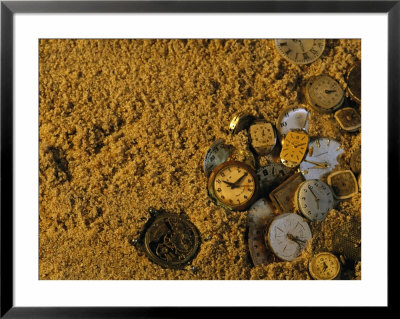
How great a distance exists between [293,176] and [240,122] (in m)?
0.42

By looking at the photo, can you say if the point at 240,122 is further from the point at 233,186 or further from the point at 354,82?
the point at 354,82

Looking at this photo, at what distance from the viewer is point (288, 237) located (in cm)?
204

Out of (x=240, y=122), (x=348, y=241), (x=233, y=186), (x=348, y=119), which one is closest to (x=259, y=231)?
(x=233, y=186)

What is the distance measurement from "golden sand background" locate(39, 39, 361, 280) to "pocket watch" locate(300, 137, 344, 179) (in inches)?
2.5

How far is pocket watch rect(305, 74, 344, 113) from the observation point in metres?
2.12

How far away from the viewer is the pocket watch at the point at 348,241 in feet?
6.67

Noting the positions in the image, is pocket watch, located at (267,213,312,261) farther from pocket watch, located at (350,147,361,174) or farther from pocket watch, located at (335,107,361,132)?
pocket watch, located at (335,107,361,132)

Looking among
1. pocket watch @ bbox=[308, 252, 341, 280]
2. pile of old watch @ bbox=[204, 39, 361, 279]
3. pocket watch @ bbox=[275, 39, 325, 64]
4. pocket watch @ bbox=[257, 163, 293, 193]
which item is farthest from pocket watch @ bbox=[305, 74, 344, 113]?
pocket watch @ bbox=[308, 252, 341, 280]

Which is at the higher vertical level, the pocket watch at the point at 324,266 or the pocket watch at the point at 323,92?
the pocket watch at the point at 323,92

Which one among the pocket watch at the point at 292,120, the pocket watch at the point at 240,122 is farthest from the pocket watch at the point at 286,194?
the pocket watch at the point at 240,122

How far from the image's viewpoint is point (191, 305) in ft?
5.75

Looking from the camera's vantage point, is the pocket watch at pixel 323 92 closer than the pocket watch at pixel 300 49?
No

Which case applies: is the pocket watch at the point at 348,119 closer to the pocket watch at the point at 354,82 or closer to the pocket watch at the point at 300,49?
the pocket watch at the point at 354,82

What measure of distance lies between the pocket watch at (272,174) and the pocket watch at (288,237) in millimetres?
196
